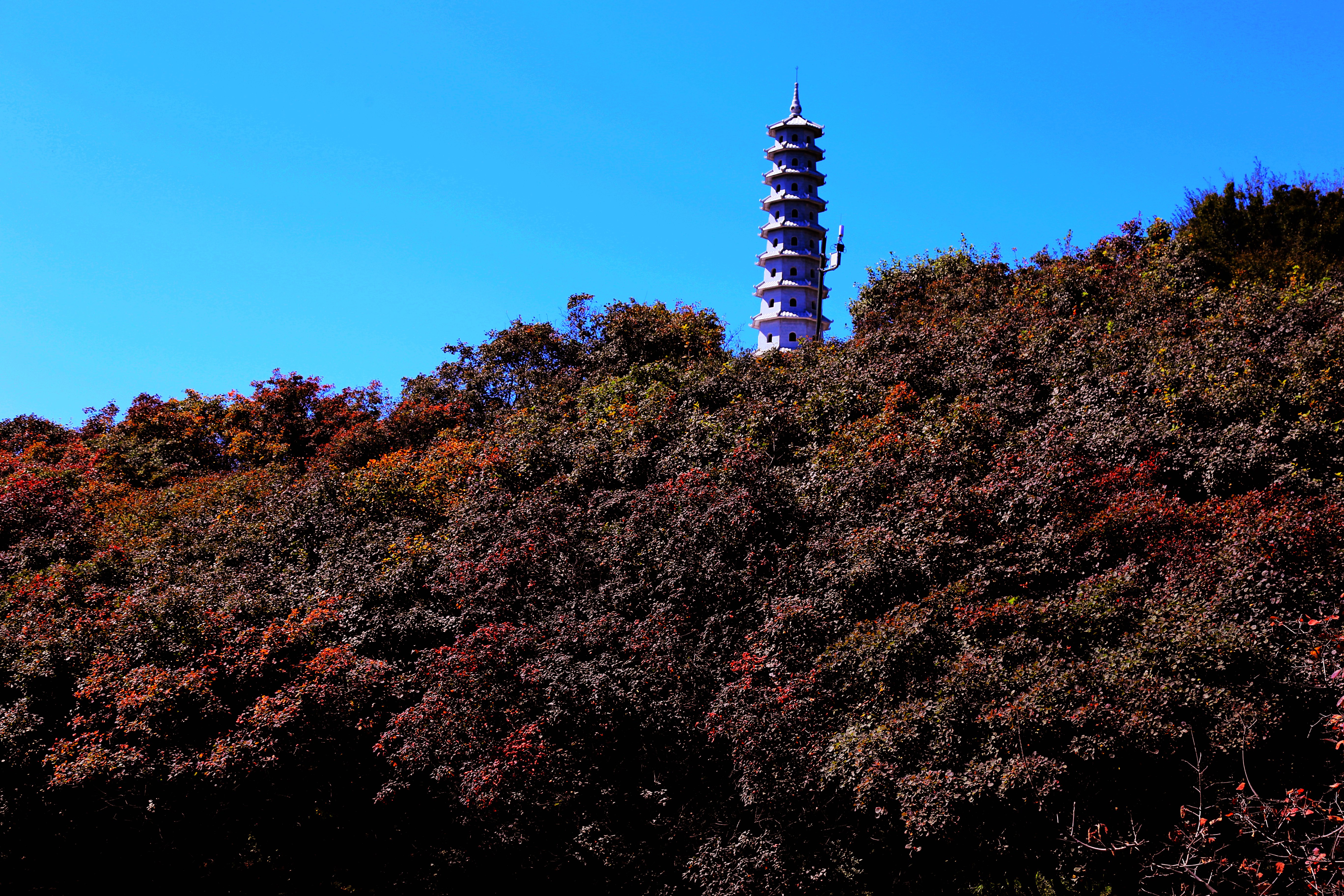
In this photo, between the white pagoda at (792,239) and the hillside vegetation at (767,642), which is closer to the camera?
the hillside vegetation at (767,642)

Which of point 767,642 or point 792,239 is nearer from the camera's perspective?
point 767,642

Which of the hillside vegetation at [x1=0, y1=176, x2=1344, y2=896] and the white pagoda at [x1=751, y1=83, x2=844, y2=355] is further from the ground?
the white pagoda at [x1=751, y1=83, x2=844, y2=355]

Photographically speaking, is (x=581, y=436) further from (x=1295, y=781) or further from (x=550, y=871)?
(x=1295, y=781)

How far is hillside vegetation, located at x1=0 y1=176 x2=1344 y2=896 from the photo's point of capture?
1165 cm

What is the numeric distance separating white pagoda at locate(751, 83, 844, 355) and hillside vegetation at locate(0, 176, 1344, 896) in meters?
22.1

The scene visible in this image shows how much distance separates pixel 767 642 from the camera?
14172 millimetres

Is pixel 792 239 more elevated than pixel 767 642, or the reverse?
pixel 792 239

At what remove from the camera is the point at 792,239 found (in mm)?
45219

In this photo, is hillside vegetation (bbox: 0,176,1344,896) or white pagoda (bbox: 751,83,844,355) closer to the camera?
hillside vegetation (bbox: 0,176,1344,896)

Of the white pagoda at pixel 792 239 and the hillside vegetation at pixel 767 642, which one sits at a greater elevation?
the white pagoda at pixel 792 239

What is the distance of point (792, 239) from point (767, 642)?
3352 centimetres

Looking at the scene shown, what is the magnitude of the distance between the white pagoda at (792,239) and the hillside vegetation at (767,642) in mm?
22145

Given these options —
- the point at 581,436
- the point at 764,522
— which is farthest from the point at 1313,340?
the point at 581,436

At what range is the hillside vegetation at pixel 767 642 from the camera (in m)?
11.6
